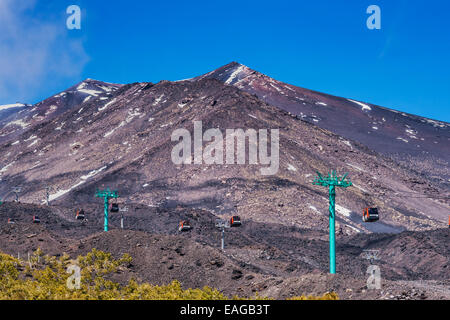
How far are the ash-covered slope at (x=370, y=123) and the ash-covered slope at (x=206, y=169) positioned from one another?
23469 mm

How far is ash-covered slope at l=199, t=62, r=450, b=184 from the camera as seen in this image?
155750mm

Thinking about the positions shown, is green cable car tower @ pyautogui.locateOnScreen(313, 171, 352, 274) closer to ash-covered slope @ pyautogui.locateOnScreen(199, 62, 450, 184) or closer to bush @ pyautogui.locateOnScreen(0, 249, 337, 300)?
bush @ pyautogui.locateOnScreen(0, 249, 337, 300)

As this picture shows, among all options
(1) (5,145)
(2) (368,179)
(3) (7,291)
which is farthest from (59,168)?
(3) (7,291)

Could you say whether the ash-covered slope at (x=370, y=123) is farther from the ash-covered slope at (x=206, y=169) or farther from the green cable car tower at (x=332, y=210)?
the green cable car tower at (x=332, y=210)

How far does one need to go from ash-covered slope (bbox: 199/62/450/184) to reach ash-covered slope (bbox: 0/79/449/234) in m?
23.5

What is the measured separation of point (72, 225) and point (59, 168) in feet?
180

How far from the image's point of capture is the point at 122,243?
37.9m

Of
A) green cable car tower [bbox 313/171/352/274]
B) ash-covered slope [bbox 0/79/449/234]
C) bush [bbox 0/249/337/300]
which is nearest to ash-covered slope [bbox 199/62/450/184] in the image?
ash-covered slope [bbox 0/79/449/234]

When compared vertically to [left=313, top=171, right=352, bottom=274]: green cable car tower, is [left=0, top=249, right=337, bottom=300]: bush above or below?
below

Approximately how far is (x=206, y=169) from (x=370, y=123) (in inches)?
3517

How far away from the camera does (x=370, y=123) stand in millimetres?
174750

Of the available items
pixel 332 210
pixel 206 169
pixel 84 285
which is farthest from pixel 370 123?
pixel 84 285

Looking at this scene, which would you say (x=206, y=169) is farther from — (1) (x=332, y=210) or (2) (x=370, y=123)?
(2) (x=370, y=123)

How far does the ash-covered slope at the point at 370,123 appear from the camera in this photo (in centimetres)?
15575
